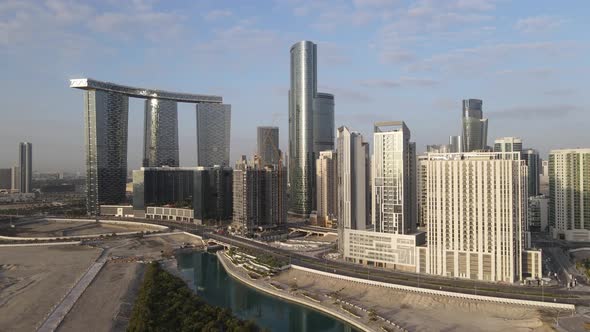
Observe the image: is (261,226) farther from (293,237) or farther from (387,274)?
(387,274)

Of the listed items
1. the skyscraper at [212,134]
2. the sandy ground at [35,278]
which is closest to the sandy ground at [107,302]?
the sandy ground at [35,278]

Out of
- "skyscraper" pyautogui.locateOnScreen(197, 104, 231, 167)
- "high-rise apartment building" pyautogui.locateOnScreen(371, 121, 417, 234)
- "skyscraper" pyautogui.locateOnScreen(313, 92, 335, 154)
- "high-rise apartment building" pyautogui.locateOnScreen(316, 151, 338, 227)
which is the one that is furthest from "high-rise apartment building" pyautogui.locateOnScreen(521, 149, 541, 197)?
"skyscraper" pyautogui.locateOnScreen(197, 104, 231, 167)

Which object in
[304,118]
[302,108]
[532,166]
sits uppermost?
[302,108]

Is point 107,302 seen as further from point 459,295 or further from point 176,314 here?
point 459,295

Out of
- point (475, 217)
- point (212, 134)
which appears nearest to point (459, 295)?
point (475, 217)

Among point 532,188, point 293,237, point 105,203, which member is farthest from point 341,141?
point 105,203

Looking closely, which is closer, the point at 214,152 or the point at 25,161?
the point at 214,152
